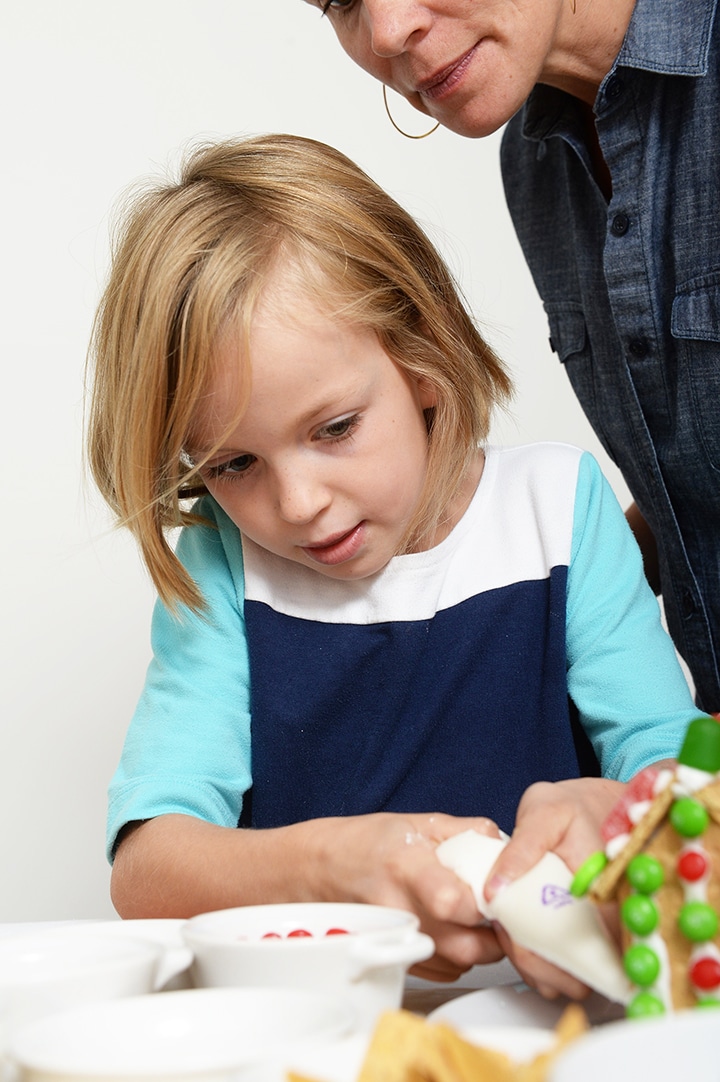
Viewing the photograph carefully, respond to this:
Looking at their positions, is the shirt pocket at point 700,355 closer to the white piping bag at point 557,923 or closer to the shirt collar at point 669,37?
the shirt collar at point 669,37

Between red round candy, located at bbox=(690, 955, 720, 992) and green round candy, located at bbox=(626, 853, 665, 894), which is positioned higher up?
green round candy, located at bbox=(626, 853, 665, 894)

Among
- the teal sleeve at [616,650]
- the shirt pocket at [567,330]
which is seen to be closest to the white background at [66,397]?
the shirt pocket at [567,330]

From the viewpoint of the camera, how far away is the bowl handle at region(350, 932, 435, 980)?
463mm

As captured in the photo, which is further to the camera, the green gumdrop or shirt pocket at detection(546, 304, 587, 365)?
shirt pocket at detection(546, 304, 587, 365)

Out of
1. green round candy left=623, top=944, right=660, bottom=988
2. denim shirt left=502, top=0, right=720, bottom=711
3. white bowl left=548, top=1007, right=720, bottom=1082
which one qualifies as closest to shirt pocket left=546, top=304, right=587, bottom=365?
denim shirt left=502, top=0, right=720, bottom=711

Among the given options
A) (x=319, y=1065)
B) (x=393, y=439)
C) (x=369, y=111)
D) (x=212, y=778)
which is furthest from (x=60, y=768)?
(x=319, y=1065)

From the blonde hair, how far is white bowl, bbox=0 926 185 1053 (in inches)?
18.5

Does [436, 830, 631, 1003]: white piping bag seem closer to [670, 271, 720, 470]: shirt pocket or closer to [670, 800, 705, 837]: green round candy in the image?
[670, 800, 705, 837]: green round candy

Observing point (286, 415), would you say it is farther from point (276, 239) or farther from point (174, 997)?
point (174, 997)

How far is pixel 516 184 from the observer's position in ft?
5.05

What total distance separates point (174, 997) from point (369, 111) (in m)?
1.80

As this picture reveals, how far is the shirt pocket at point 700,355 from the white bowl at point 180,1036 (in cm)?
95

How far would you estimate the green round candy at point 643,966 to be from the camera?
455 mm

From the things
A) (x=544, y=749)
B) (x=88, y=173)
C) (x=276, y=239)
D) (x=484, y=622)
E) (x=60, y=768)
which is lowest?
(x=60, y=768)
